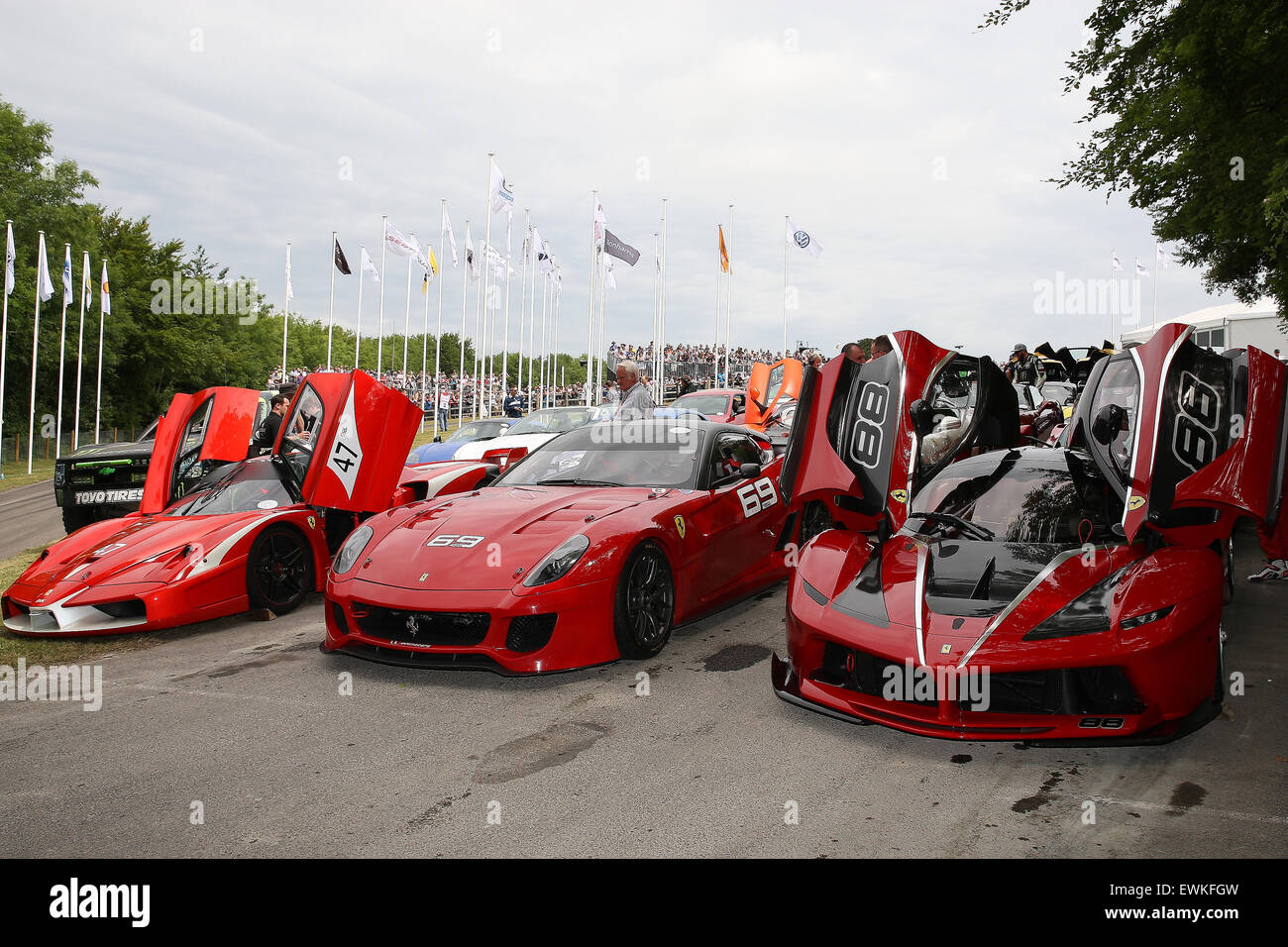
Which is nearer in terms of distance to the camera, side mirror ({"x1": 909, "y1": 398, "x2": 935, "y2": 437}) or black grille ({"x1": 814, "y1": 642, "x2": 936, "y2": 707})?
black grille ({"x1": 814, "y1": 642, "x2": 936, "y2": 707})

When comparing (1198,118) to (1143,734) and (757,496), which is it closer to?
(757,496)

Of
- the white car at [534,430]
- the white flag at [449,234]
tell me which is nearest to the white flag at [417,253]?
the white flag at [449,234]

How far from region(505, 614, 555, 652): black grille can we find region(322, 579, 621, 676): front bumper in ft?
0.03

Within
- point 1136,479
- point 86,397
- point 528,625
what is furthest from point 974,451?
point 86,397

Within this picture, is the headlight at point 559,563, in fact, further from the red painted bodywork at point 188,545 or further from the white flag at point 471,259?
the white flag at point 471,259

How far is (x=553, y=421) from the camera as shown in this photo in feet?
50.1

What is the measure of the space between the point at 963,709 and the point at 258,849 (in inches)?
105

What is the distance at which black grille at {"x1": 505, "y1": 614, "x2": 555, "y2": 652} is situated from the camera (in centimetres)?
485

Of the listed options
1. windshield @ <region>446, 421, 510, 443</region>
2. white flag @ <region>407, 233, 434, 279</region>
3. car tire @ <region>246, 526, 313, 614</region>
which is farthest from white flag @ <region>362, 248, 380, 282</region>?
car tire @ <region>246, 526, 313, 614</region>

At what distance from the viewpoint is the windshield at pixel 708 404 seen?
16000mm

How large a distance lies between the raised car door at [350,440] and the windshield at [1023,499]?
3964 millimetres

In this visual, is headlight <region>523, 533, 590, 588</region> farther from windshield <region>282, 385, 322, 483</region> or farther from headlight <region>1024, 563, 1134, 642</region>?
windshield <region>282, 385, 322, 483</region>

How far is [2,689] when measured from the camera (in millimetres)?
5262
